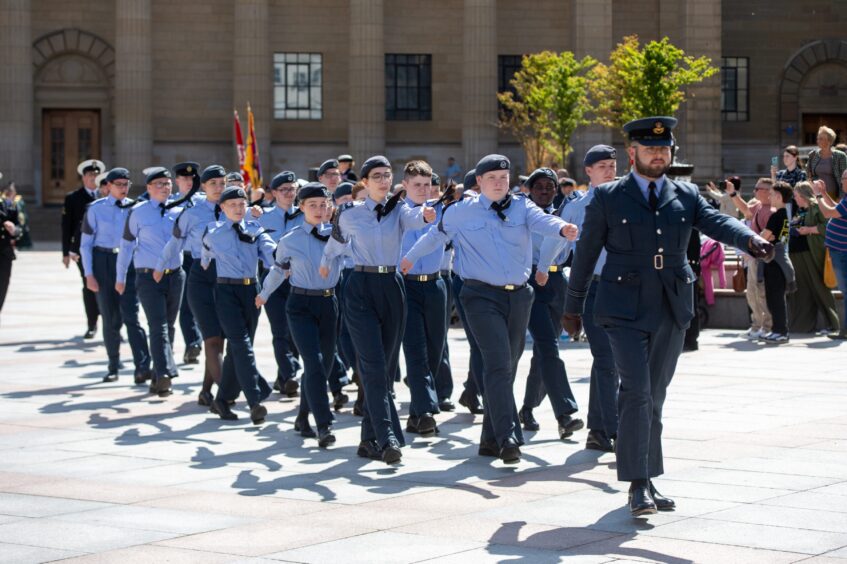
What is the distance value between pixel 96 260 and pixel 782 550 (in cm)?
1066

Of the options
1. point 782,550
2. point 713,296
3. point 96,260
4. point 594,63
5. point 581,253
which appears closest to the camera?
point 782,550

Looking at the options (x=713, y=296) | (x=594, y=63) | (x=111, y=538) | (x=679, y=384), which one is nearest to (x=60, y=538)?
(x=111, y=538)

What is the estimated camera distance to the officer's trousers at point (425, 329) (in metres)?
12.6

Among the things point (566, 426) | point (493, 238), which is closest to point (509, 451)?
point (566, 426)

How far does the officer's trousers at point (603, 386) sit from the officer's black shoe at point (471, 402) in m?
2.21

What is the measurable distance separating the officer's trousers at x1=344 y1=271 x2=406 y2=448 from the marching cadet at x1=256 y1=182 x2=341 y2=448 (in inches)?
18.9

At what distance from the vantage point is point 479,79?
4494 centimetres

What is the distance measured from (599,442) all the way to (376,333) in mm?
1878

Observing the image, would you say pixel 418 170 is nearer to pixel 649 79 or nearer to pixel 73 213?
pixel 73 213

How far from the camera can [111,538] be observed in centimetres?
842

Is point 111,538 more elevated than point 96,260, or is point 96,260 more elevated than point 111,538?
point 96,260

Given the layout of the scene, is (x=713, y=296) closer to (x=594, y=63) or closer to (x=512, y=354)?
(x=512, y=354)

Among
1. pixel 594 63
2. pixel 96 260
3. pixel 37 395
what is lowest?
pixel 37 395

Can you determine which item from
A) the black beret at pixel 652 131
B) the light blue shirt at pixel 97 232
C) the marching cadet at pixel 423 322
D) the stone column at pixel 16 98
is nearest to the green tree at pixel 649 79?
the stone column at pixel 16 98
